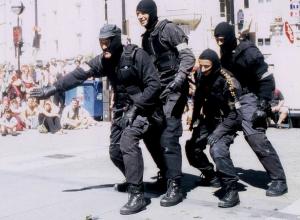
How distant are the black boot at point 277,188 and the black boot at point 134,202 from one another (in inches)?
52.1

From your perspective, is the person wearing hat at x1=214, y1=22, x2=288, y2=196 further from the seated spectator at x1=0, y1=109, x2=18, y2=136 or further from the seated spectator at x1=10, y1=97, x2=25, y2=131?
the seated spectator at x1=10, y1=97, x2=25, y2=131

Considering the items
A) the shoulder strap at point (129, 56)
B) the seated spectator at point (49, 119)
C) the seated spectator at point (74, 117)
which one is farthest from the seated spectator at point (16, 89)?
the shoulder strap at point (129, 56)

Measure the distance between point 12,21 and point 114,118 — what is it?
34815mm

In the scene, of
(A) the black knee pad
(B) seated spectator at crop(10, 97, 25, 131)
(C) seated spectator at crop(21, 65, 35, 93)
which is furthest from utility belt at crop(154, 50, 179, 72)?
(C) seated spectator at crop(21, 65, 35, 93)

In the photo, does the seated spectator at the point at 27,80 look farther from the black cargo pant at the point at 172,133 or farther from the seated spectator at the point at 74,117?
the black cargo pant at the point at 172,133

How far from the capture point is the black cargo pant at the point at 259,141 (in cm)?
536

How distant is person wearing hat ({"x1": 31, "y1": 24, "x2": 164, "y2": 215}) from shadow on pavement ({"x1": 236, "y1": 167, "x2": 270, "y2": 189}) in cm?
153

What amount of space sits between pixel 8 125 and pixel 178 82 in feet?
30.0

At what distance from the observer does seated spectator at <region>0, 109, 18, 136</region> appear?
1318cm

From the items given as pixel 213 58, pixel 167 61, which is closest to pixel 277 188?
pixel 213 58

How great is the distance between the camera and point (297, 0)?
42.8ft

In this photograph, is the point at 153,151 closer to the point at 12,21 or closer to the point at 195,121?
the point at 195,121

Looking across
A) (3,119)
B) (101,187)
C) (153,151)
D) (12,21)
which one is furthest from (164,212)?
(12,21)

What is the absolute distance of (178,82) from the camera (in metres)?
5.05
